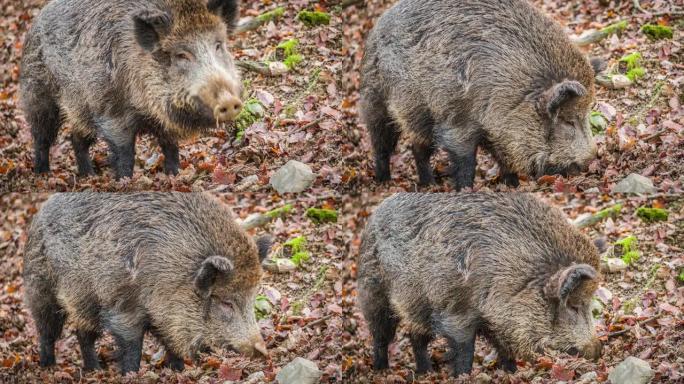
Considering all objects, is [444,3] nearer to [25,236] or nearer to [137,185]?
[137,185]

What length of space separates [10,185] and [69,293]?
76cm

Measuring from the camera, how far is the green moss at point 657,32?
25.3ft

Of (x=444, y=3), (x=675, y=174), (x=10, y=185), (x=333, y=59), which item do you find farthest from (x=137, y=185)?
(x=675, y=174)

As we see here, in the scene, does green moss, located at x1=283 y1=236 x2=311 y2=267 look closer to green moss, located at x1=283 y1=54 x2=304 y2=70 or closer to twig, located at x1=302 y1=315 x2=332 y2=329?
twig, located at x1=302 y1=315 x2=332 y2=329

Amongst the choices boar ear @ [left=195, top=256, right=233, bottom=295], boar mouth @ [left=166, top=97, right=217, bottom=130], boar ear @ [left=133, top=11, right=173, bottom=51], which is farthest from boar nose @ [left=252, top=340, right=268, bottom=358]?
boar ear @ [left=133, top=11, right=173, bottom=51]

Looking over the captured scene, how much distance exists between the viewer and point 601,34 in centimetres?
776

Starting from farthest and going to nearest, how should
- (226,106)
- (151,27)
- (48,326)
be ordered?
(48,326), (151,27), (226,106)

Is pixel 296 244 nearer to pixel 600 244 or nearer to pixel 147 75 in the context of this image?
pixel 147 75

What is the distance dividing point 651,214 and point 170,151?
3096 mm

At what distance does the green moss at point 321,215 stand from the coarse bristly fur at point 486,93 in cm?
43

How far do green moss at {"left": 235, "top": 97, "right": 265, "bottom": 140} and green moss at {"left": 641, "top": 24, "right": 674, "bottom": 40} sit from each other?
253 centimetres

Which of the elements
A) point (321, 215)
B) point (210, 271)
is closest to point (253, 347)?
A: point (210, 271)

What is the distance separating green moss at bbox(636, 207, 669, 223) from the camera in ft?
25.3

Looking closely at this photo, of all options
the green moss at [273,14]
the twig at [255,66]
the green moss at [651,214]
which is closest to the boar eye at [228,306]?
the twig at [255,66]
